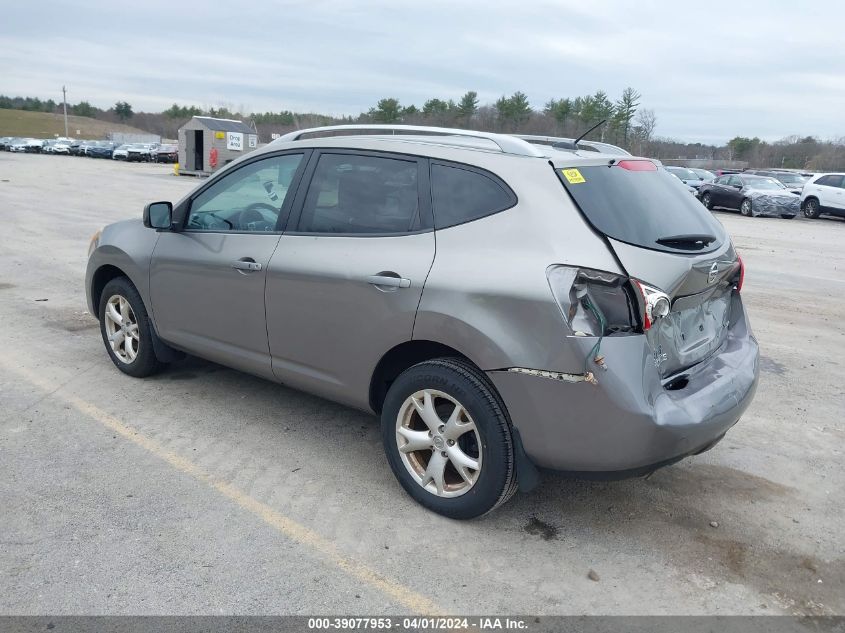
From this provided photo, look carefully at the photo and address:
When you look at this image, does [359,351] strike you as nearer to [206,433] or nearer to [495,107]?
[206,433]

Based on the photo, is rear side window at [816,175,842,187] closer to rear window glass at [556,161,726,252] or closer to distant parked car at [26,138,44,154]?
rear window glass at [556,161,726,252]

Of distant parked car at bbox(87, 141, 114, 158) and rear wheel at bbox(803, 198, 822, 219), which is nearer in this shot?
rear wheel at bbox(803, 198, 822, 219)

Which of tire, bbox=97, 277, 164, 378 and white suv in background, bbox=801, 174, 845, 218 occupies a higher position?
white suv in background, bbox=801, 174, 845, 218

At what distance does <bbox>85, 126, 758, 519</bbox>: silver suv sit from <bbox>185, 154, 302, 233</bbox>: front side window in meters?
0.02

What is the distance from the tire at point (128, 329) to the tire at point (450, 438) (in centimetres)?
227

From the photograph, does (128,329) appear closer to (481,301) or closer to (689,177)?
(481,301)

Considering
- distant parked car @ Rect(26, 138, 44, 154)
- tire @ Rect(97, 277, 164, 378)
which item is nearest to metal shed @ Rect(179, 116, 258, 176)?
tire @ Rect(97, 277, 164, 378)

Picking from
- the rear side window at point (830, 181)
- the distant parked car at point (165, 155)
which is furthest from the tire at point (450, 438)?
the distant parked car at point (165, 155)

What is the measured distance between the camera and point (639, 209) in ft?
11.1

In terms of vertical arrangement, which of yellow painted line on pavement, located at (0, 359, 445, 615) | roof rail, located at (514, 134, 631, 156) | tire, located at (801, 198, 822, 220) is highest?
roof rail, located at (514, 134, 631, 156)

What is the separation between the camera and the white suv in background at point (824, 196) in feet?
80.1

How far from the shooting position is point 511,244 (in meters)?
3.23

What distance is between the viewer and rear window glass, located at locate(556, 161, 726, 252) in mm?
3225

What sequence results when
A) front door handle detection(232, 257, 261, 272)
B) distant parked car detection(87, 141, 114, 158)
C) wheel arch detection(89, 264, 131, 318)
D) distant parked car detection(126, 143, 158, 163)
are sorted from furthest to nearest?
1. distant parked car detection(87, 141, 114, 158)
2. distant parked car detection(126, 143, 158, 163)
3. wheel arch detection(89, 264, 131, 318)
4. front door handle detection(232, 257, 261, 272)
